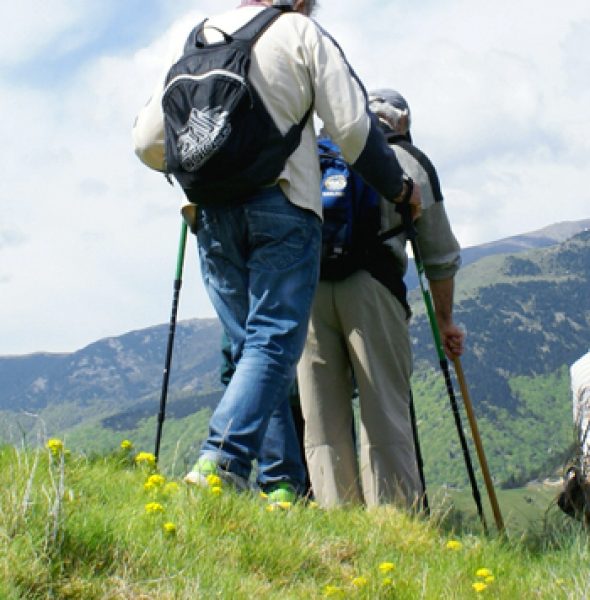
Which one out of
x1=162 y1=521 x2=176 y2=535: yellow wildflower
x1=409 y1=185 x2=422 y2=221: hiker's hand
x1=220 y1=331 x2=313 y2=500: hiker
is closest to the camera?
x1=162 y1=521 x2=176 y2=535: yellow wildflower

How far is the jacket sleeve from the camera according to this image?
4258mm

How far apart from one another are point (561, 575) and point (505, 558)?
0.32 meters

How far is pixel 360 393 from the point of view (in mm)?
5547

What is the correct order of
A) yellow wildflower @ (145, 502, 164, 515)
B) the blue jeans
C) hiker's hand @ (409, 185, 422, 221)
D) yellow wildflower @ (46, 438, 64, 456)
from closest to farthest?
yellow wildflower @ (145, 502, 164, 515) < yellow wildflower @ (46, 438, 64, 456) < the blue jeans < hiker's hand @ (409, 185, 422, 221)

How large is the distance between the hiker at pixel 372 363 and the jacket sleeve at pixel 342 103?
127 cm

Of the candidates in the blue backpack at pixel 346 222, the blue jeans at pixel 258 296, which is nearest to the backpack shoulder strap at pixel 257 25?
the blue jeans at pixel 258 296

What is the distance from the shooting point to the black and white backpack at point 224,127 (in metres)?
4.14

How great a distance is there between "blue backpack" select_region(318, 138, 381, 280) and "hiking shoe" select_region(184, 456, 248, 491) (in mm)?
1849

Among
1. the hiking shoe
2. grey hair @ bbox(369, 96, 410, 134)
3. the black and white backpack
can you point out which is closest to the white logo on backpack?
the black and white backpack

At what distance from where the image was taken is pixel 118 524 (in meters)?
3.05

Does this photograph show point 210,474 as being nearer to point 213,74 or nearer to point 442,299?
point 213,74

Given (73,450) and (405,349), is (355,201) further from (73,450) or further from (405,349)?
(73,450)

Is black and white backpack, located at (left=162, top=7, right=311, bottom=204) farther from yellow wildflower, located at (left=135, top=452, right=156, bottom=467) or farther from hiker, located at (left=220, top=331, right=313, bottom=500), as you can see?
hiker, located at (left=220, top=331, right=313, bottom=500)

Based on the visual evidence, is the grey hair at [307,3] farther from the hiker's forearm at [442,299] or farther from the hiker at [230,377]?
the hiker's forearm at [442,299]
